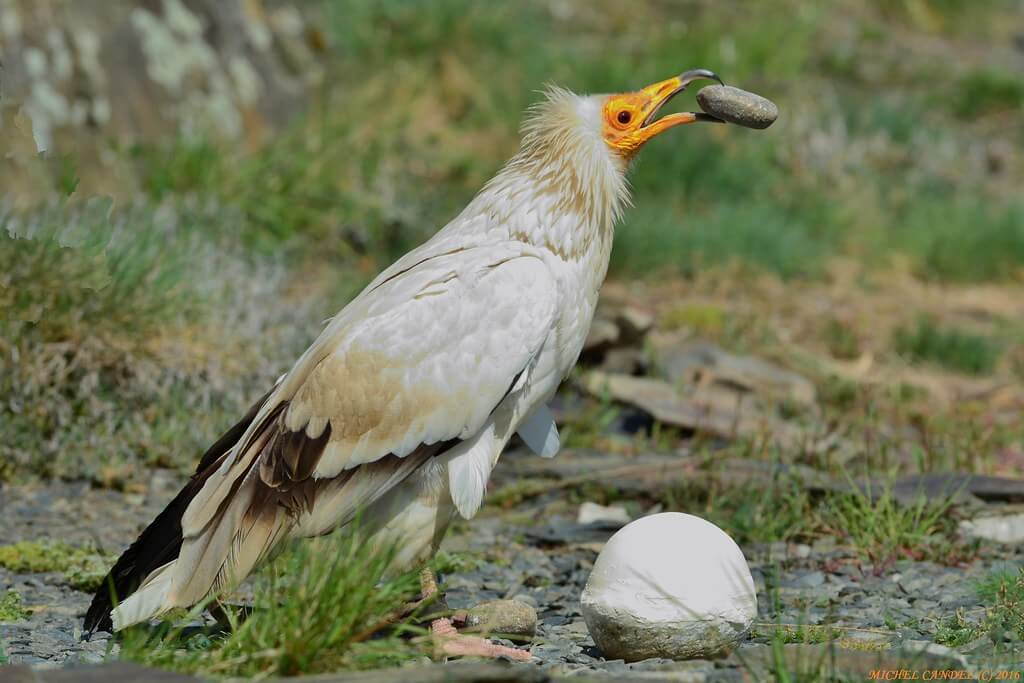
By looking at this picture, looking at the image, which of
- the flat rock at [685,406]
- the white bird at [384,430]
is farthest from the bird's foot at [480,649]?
the flat rock at [685,406]

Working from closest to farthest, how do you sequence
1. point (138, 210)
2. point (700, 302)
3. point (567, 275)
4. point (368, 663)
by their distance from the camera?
point (368, 663) → point (567, 275) → point (138, 210) → point (700, 302)

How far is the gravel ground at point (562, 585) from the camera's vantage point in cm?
354

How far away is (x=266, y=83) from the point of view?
29.3 feet

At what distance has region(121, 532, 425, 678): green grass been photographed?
284cm

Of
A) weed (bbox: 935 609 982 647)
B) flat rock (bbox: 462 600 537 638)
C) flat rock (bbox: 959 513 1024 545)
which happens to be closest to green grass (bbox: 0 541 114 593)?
flat rock (bbox: 462 600 537 638)

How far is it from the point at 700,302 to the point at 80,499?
4028mm

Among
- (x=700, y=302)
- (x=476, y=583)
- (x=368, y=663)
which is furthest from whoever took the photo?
(x=700, y=302)

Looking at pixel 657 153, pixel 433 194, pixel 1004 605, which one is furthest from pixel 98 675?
pixel 657 153

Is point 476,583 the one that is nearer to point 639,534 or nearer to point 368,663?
point 639,534

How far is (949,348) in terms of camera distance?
7.52 metres

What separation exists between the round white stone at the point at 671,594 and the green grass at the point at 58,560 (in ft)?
5.99

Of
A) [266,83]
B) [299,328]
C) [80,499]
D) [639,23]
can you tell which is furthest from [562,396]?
[639,23]

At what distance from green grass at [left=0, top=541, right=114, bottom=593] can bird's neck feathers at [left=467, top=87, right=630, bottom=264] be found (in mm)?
1714

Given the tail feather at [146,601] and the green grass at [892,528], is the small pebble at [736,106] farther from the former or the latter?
the tail feather at [146,601]
